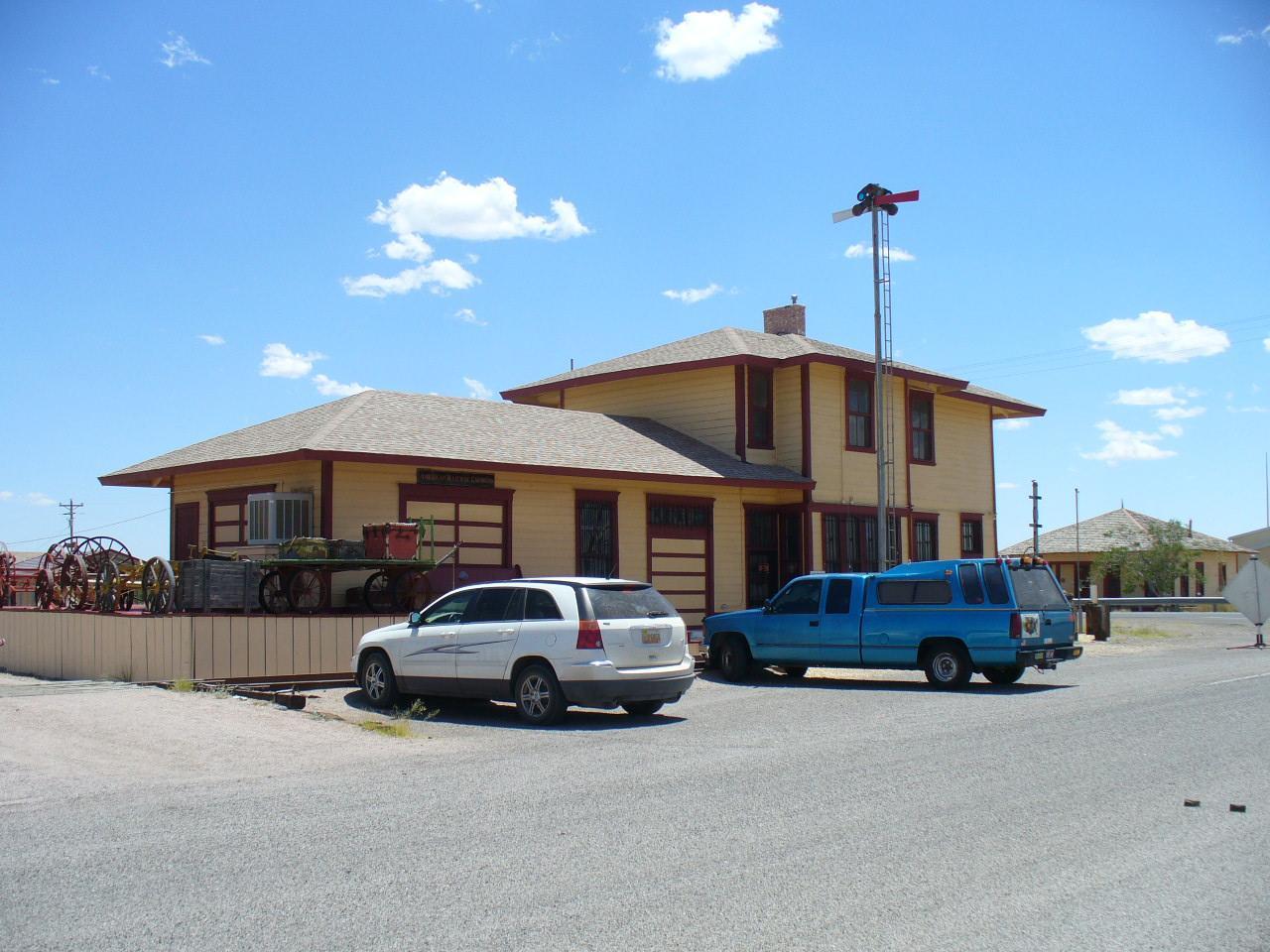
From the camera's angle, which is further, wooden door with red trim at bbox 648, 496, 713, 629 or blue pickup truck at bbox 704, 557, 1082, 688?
wooden door with red trim at bbox 648, 496, 713, 629

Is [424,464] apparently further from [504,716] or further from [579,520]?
[504,716]

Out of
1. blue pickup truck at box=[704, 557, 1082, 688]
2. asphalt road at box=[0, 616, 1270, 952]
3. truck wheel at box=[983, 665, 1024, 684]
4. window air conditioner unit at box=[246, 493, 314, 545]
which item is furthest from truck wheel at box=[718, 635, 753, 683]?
window air conditioner unit at box=[246, 493, 314, 545]

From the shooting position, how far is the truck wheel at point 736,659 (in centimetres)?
1928

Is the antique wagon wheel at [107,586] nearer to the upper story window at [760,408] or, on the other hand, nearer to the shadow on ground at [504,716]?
the shadow on ground at [504,716]

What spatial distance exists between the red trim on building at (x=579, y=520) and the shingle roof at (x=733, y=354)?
15.9 feet

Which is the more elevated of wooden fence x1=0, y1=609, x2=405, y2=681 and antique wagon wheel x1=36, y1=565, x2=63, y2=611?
antique wagon wheel x1=36, y1=565, x2=63, y2=611

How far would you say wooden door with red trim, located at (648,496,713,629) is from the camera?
79.6ft

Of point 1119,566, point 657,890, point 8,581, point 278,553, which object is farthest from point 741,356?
point 1119,566

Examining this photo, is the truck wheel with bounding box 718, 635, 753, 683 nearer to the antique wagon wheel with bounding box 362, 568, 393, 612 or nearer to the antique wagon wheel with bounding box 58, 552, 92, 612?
the antique wagon wheel with bounding box 362, 568, 393, 612

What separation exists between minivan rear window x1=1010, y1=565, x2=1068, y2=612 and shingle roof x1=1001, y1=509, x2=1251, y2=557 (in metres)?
46.7

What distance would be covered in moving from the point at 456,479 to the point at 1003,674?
9.45m

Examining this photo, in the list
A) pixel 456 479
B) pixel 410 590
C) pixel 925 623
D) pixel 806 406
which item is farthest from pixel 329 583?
pixel 806 406

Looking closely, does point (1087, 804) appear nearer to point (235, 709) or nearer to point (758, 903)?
point (758, 903)

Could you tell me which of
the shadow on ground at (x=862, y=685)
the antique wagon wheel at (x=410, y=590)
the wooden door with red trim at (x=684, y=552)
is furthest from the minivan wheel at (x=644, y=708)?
the wooden door with red trim at (x=684, y=552)
